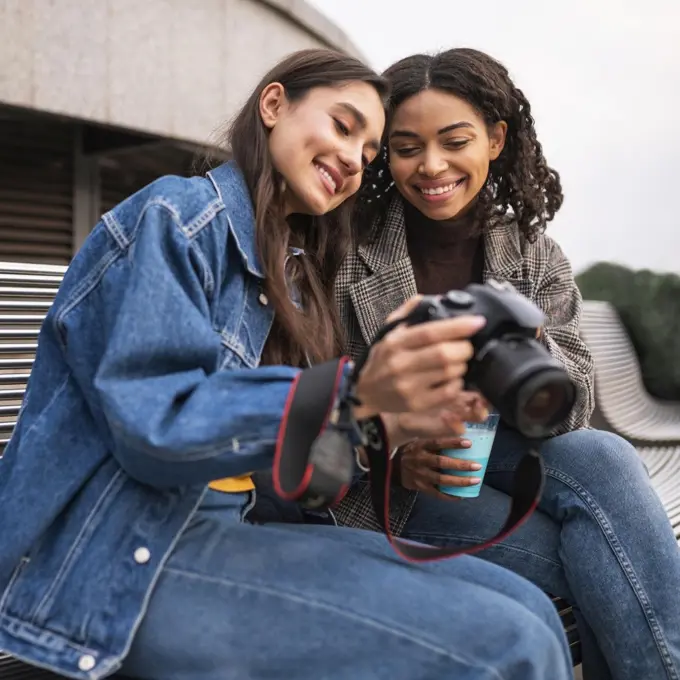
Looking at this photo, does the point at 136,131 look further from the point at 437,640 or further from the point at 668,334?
the point at 437,640

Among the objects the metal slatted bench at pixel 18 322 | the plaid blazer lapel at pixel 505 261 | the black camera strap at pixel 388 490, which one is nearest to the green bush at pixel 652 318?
the plaid blazer lapel at pixel 505 261

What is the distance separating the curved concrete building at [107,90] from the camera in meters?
5.15

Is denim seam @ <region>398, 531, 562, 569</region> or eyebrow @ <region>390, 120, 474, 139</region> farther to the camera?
eyebrow @ <region>390, 120, 474, 139</region>

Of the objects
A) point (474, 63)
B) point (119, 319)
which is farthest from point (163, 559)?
point (474, 63)

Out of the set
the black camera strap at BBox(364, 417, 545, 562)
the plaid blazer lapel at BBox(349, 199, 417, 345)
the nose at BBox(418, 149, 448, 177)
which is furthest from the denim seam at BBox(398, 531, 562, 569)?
the nose at BBox(418, 149, 448, 177)

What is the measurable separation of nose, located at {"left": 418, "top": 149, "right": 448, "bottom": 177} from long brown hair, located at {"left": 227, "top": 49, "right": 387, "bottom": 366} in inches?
11.3

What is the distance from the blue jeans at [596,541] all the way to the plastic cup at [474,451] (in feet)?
0.88

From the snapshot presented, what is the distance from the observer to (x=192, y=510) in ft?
4.47

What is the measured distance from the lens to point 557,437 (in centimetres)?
212

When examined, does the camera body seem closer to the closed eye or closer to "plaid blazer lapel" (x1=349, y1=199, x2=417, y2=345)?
the closed eye

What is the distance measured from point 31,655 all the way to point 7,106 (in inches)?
181

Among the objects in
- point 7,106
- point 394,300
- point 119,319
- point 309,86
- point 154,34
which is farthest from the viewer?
point 154,34

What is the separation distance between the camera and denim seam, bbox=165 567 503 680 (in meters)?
1.24

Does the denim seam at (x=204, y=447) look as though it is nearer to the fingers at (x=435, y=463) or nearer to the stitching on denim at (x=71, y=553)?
the stitching on denim at (x=71, y=553)
